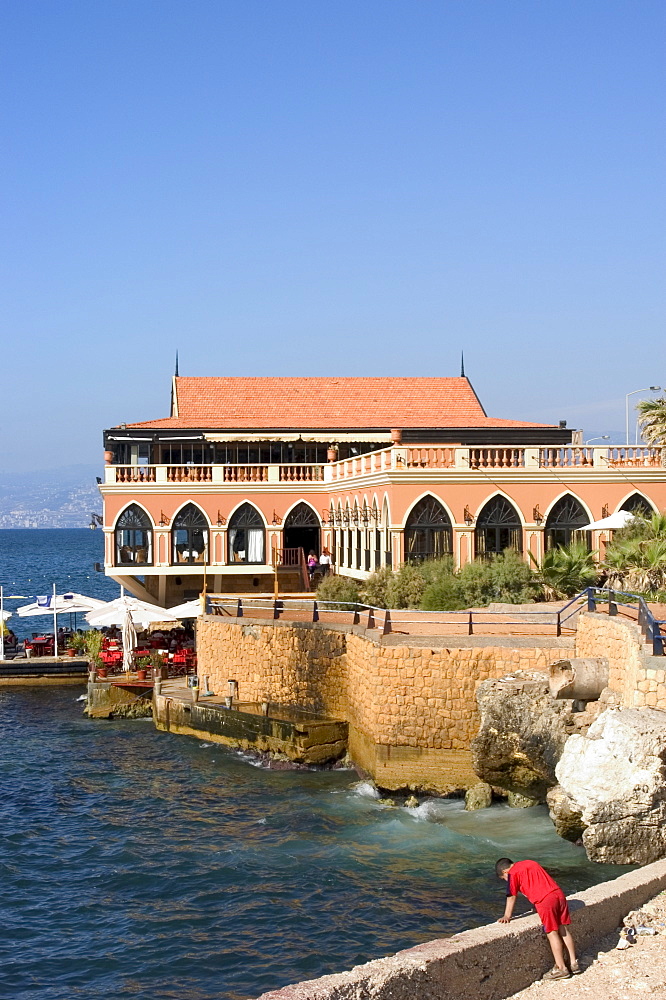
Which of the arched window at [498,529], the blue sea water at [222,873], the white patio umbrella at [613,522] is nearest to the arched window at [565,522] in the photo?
the arched window at [498,529]

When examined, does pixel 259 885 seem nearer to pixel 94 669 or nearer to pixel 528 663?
pixel 528 663

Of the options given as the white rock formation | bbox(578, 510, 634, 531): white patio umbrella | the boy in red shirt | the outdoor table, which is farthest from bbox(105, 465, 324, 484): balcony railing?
the boy in red shirt

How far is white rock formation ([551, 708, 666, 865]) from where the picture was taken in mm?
16266

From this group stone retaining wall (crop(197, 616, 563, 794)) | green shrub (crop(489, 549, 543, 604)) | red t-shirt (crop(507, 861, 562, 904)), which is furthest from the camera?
green shrub (crop(489, 549, 543, 604))

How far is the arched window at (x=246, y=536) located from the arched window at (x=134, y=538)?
2877 millimetres

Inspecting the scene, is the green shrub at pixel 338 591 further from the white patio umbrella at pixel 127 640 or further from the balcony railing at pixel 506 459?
the white patio umbrella at pixel 127 640

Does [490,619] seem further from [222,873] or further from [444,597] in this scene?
[222,873]

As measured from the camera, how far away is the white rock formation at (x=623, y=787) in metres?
16.3

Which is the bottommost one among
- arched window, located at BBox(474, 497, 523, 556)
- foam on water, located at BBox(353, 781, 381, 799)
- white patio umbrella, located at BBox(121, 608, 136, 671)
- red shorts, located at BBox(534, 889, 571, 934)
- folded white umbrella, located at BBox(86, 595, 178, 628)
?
foam on water, located at BBox(353, 781, 381, 799)

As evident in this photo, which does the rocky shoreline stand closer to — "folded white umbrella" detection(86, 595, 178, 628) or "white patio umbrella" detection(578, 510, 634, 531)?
"white patio umbrella" detection(578, 510, 634, 531)

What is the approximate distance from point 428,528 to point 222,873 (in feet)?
49.9

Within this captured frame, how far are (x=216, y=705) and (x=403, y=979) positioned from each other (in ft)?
60.9

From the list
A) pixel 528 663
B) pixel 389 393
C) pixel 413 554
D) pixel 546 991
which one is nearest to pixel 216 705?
pixel 413 554

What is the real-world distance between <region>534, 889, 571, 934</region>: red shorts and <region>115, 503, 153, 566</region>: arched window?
96.0ft
